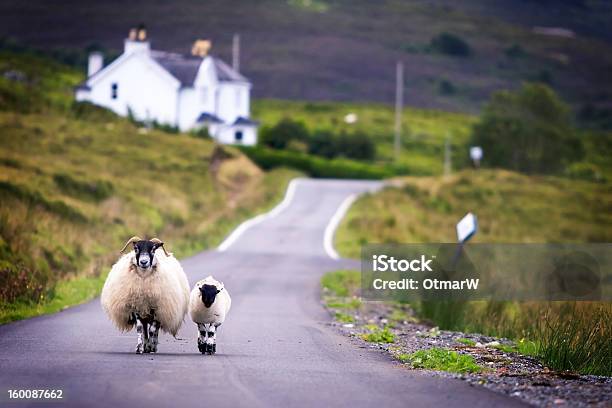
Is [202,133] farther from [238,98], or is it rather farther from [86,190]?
[86,190]

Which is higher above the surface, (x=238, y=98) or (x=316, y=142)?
(x=238, y=98)

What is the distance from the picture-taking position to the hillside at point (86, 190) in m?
26.0

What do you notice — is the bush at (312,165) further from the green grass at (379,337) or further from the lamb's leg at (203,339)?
the lamb's leg at (203,339)

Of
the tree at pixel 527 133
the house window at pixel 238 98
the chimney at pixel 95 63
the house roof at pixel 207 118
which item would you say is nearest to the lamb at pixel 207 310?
the house roof at pixel 207 118

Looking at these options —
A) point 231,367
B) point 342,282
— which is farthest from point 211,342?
point 342,282

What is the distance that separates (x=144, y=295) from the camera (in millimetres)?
15359

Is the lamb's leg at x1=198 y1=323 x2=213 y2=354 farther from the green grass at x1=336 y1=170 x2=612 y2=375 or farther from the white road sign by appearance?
the white road sign

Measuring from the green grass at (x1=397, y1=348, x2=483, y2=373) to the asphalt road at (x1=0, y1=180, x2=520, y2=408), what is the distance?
1.00 feet

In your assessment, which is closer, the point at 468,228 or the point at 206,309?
the point at 206,309

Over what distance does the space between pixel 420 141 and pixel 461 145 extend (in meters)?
8.46

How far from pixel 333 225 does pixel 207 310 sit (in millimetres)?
38201

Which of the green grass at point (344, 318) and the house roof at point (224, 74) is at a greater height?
the house roof at point (224, 74)

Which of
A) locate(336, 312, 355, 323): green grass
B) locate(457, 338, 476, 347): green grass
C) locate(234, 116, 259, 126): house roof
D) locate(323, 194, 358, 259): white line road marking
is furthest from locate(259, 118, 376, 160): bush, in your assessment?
locate(457, 338, 476, 347): green grass

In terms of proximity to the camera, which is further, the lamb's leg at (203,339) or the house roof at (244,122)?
the house roof at (244,122)
